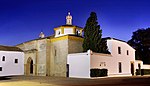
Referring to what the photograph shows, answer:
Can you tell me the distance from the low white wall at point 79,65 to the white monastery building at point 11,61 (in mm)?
11626

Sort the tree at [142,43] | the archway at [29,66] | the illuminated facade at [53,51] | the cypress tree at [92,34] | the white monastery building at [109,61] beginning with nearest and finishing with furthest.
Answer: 1. the white monastery building at [109,61]
2. the cypress tree at [92,34]
3. the illuminated facade at [53,51]
4. the archway at [29,66]
5. the tree at [142,43]

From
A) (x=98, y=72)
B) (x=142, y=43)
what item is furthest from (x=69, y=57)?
(x=142, y=43)

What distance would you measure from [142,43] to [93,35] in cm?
2485

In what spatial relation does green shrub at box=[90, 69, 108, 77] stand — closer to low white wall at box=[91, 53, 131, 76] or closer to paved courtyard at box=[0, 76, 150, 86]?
low white wall at box=[91, 53, 131, 76]

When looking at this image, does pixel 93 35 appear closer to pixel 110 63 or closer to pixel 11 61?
pixel 110 63

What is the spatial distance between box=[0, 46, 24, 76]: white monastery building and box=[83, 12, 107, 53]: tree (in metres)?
13.4

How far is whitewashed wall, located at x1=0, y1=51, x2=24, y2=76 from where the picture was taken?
32.9 metres

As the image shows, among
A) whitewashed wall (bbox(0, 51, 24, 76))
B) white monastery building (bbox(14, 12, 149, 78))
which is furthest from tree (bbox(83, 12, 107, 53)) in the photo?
whitewashed wall (bbox(0, 51, 24, 76))

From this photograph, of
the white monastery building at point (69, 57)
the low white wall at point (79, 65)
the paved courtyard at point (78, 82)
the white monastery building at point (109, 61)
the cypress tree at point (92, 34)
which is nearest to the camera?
the paved courtyard at point (78, 82)

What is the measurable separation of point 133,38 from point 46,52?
2747 cm

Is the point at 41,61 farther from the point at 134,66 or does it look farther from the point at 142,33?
the point at 142,33

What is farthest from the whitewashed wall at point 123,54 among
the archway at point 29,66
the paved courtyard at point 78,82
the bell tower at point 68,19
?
the archway at point 29,66

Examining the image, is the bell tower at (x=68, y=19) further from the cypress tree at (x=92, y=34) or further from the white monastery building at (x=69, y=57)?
the cypress tree at (x=92, y=34)

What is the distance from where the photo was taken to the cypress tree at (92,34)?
26.8m
